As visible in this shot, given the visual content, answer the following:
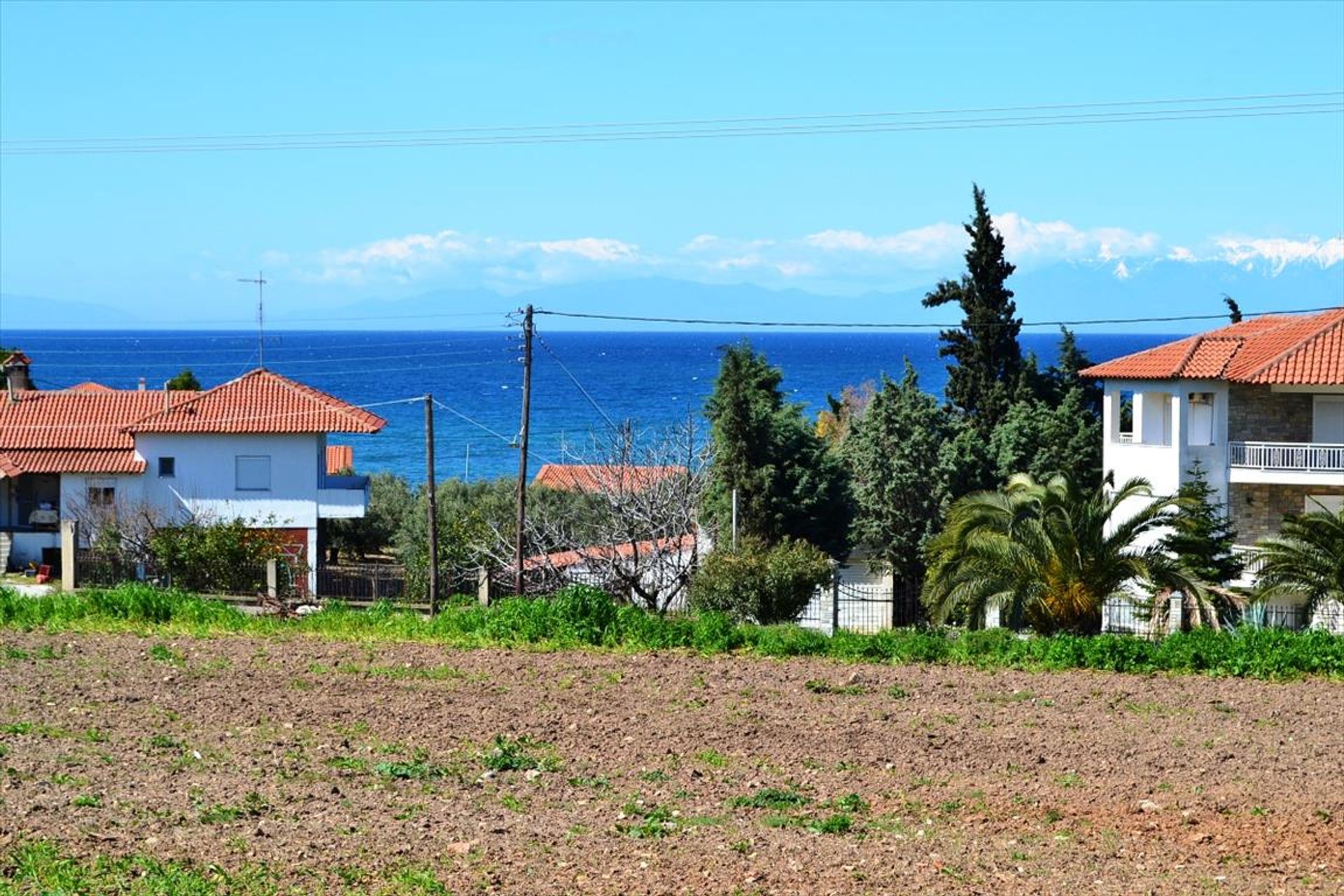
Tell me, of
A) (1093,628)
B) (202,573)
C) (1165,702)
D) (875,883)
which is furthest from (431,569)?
(875,883)

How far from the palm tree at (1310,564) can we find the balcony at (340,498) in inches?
993

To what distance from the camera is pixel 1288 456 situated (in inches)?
1377

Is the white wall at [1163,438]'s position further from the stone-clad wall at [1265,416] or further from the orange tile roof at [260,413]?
the orange tile roof at [260,413]

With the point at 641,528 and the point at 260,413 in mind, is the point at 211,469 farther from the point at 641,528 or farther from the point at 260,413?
the point at 641,528

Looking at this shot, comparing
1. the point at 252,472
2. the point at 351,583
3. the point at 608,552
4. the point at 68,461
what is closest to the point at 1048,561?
the point at 608,552

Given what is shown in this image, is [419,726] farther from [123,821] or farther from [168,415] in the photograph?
[168,415]

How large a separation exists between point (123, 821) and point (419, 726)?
4912 mm

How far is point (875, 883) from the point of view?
1177 cm

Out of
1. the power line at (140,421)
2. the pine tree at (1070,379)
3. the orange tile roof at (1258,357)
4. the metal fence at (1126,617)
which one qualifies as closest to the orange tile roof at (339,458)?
the power line at (140,421)

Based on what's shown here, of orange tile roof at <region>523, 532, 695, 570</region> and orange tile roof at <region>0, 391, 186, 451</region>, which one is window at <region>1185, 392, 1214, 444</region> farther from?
orange tile roof at <region>0, 391, 186, 451</region>

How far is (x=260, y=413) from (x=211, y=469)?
1.96 m

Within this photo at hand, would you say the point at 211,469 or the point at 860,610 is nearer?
the point at 860,610

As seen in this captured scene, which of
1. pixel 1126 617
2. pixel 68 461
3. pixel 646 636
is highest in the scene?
pixel 68 461

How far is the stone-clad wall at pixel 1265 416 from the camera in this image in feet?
118
